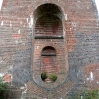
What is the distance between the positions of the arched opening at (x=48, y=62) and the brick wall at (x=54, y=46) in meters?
0.23

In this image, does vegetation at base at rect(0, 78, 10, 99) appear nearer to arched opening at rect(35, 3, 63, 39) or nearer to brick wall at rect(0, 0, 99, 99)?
brick wall at rect(0, 0, 99, 99)

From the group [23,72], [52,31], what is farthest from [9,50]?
[52,31]

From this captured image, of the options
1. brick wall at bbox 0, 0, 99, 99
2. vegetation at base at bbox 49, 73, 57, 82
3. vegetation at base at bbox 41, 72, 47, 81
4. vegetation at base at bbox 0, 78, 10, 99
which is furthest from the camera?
vegetation at base at bbox 41, 72, 47, 81

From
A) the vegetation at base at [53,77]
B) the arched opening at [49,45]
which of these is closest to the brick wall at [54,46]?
the arched opening at [49,45]

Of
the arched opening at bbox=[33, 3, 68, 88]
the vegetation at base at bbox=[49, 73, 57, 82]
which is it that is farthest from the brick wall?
the vegetation at base at bbox=[49, 73, 57, 82]

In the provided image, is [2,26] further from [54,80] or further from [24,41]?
[54,80]

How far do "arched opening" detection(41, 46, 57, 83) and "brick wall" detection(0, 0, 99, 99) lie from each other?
0.76 feet

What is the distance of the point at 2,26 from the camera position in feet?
26.9

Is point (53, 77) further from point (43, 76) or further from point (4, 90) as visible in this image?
point (4, 90)

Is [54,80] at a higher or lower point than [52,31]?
lower

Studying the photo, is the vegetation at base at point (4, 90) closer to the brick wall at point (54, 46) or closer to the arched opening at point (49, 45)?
the brick wall at point (54, 46)

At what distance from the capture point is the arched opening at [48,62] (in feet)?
28.0

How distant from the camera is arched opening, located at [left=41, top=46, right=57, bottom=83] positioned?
28.0 feet

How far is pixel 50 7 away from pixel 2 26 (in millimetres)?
1944
